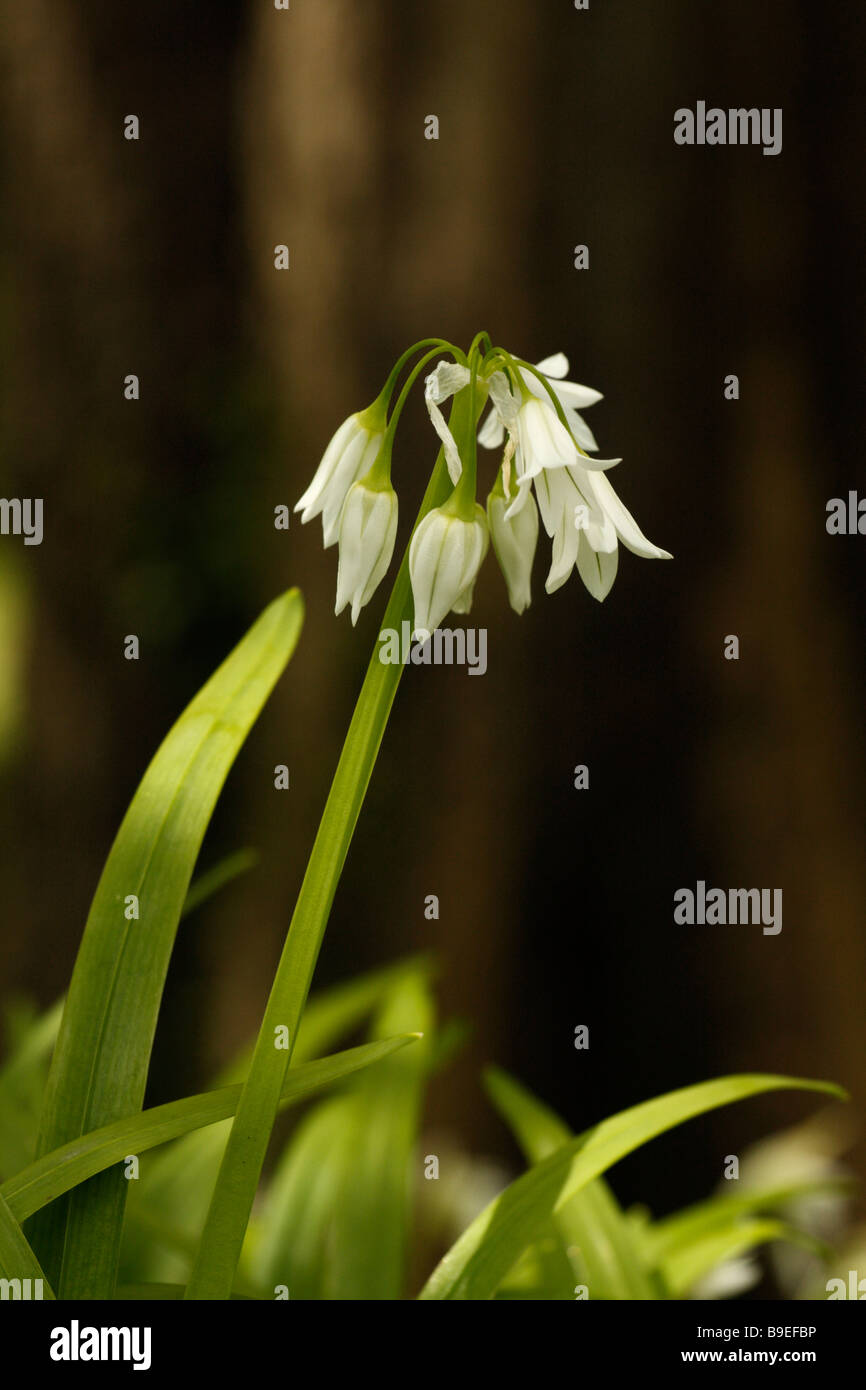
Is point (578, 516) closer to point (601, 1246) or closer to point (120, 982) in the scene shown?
point (120, 982)

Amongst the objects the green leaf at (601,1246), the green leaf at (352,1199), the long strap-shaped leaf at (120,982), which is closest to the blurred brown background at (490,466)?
the green leaf at (352,1199)

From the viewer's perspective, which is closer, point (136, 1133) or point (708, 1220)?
point (136, 1133)

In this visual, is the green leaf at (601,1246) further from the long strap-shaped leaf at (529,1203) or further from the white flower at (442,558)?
the white flower at (442,558)

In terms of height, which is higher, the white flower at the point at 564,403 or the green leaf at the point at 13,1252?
the white flower at the point at 564,403

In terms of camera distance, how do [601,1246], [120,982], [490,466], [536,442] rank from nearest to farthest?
[536,442]
[120,982]
[601,1246]
[490,466]

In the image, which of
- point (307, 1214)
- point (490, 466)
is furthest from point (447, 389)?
point (307, 1214)

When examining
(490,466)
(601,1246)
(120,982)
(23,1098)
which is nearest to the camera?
(120,982)
